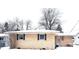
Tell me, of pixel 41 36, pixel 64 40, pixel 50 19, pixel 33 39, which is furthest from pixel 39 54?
pixel 50 19

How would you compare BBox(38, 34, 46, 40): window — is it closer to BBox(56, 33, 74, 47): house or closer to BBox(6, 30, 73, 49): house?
BBox(6, 30, 73, 49): house

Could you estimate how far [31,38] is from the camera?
2591 centimetres

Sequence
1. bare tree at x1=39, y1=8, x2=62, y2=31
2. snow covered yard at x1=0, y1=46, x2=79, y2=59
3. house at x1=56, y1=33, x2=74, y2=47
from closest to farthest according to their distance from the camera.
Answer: snow covered yard at x1=0, y1=46, x2=79, y2=59, house at x1=56, y1=33, x2=74, y2=47, bare tree at x1=39, y1=8, x2=62, y2=31

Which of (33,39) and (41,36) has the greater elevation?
(41,36)

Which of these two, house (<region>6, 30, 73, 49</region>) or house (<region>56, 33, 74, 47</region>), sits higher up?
house (<region>6, 30, 73, 49</region>)

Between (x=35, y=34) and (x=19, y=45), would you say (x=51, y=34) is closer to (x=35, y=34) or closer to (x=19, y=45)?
(x=35, y=34)

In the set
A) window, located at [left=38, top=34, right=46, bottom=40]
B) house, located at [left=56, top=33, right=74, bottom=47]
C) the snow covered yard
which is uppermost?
window, located at [left=38, top=34, right=46, bottom=40]

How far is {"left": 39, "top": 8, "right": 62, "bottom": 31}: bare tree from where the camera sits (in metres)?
50.9

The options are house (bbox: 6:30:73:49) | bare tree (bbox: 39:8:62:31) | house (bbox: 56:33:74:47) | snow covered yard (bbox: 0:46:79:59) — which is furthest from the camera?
bare tree (bbox: 39:8:62:31)

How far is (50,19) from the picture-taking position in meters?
51.4

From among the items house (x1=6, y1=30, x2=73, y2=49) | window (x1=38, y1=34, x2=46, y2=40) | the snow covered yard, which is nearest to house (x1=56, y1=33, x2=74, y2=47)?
house (x1=6, y1=30, x2=73, y2=49)

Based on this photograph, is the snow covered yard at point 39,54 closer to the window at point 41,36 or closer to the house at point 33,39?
the house at point 33,39

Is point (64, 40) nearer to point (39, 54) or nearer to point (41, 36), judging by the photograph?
point (41, 36)

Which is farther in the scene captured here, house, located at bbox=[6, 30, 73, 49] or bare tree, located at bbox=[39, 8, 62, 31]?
bare tree, located at bbox=[39, 8, 62, 31]
